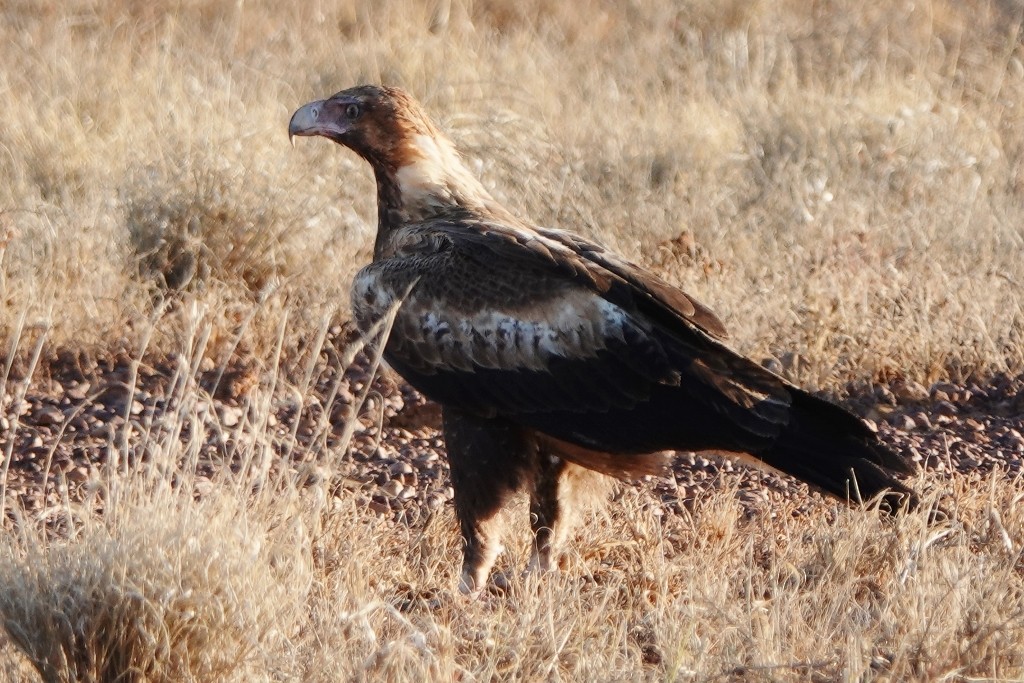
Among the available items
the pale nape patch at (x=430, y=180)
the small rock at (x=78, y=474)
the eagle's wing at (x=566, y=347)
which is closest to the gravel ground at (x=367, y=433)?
the small rock at (x=78, y=474)

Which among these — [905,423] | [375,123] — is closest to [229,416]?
[375,123]

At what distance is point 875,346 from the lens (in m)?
6.26

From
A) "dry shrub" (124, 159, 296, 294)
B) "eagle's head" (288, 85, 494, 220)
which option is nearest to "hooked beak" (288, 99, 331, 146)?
"eagle's head" (288, 85, 494, 220)

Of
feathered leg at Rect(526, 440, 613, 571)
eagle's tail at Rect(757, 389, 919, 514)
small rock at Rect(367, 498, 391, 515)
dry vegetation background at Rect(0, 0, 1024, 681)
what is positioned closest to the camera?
dry vegetation background at Rect(0, 0, 1024, 681)

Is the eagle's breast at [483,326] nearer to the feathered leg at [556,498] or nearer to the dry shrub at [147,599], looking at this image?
the feathered leg at [556,498]

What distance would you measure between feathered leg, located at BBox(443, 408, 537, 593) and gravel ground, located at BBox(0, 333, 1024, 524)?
28 cm

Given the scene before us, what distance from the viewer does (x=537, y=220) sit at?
7398 millimetres

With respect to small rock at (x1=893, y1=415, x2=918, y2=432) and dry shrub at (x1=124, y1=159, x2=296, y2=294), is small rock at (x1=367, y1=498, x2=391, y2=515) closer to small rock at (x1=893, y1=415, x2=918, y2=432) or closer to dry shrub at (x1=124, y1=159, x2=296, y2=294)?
dry shrub at (x1=124, y1=159, x2=296, y2=294)

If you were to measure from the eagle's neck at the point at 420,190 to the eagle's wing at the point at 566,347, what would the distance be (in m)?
0.26

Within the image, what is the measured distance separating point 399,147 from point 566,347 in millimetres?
1020

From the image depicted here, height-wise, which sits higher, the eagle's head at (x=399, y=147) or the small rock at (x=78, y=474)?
the eagle's head at (x=399, y=147)

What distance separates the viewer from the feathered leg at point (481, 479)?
4.43 metres

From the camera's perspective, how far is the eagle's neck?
16.2ft

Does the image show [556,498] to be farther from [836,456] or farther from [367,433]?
[367,433]
